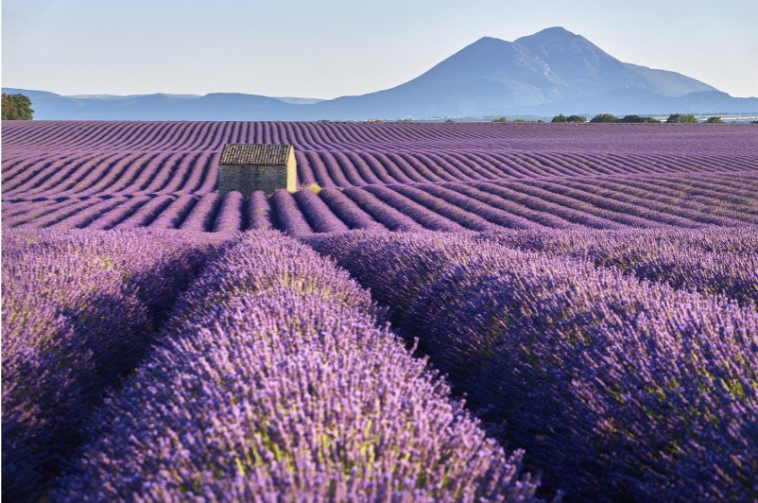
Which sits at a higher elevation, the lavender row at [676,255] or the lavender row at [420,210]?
the lavender row at [676,255]

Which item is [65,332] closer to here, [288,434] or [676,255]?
[288,434]

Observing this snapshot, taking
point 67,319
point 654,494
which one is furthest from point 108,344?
point 654,494

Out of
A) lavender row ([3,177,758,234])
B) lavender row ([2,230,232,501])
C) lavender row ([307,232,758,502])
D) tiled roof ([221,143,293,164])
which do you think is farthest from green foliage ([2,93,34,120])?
lavender row ([307,232,758,502])

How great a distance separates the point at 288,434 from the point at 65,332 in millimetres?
2531

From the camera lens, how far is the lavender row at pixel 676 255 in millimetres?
4855

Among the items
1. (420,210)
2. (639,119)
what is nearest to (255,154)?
(420,210)

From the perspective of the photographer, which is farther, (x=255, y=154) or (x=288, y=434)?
(x=255, y=154)

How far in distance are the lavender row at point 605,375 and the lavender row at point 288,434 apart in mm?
525

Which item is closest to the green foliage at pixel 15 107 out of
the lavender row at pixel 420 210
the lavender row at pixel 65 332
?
the lavender row at pixel 420 210

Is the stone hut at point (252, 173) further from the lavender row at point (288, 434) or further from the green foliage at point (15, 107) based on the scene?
the green foliage at point (15, 107)

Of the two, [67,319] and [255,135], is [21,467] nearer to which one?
[67,319]

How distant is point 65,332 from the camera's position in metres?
4.03

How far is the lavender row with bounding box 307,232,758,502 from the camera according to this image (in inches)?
94.1

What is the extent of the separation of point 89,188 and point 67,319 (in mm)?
24475
